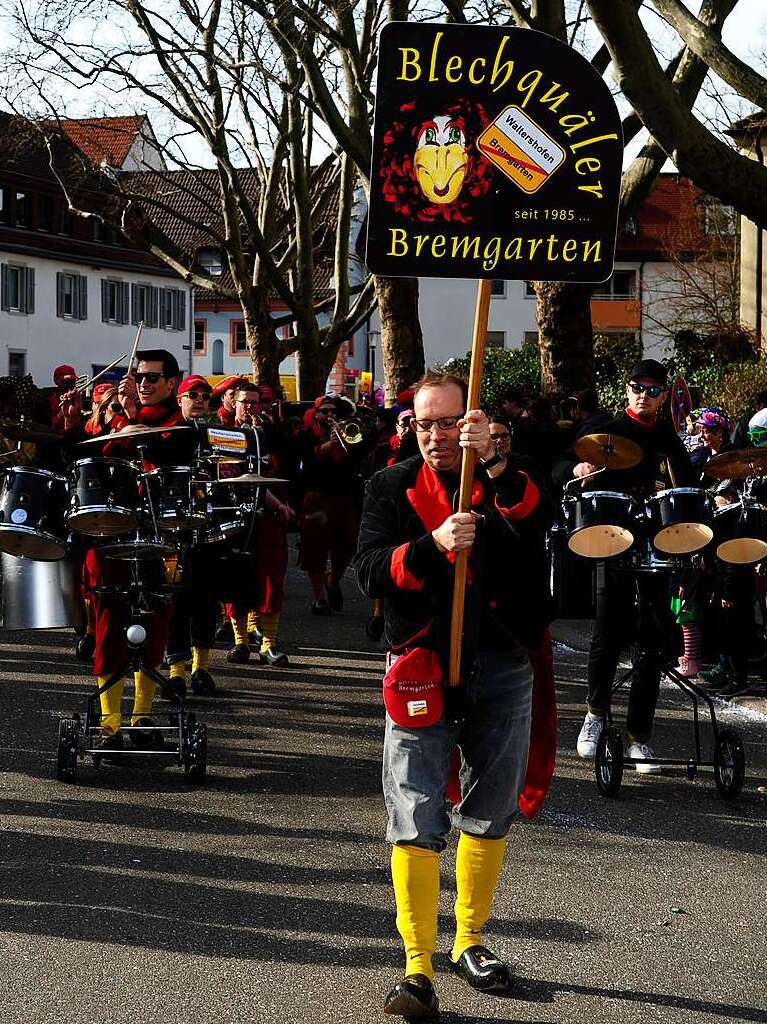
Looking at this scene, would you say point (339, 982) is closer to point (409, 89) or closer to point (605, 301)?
point (409, 89)

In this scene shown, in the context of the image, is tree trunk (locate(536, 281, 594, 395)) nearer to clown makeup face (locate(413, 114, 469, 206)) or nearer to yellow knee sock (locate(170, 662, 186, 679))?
yellow knee sock (locate(170, 662, 186, 679))

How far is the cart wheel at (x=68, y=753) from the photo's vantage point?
790cm

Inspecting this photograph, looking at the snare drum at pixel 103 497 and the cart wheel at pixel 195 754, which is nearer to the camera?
the snare drum at pixel 103 497

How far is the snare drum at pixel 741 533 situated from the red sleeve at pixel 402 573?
387 centimetres

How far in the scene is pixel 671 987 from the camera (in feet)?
17.1

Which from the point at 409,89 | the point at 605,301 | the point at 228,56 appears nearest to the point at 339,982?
the point at 409,89

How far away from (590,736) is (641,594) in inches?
35.4

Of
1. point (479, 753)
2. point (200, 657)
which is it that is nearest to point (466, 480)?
point (479, 753)

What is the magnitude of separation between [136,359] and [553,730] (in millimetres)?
4032

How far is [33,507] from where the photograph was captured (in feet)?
26.3

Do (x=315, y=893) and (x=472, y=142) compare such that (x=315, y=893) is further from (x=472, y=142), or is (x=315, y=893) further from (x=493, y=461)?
(x=472, y=142)

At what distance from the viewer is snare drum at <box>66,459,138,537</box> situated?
7695 millimetres

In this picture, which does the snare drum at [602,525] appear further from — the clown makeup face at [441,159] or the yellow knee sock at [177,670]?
the yellow knee sock at [177,670]

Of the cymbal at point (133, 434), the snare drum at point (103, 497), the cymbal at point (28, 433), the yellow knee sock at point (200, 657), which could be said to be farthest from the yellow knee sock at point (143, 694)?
the yellow knee sock at point (200, 657)
